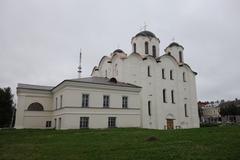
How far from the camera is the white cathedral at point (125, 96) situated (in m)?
24.7

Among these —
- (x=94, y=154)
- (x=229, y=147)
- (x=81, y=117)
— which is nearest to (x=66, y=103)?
(x=81, y=117)

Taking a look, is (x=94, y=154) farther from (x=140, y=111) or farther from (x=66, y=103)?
(x=140, y=111)

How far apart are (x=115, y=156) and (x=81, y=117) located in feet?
54.0

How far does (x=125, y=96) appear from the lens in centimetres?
2767

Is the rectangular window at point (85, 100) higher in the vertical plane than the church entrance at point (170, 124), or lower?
higher

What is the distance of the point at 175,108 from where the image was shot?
109 ft

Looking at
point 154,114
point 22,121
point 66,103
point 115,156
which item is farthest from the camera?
point 154,114

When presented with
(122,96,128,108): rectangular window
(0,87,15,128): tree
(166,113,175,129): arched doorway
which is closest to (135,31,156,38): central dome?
(122,96,128,108): rectangular window

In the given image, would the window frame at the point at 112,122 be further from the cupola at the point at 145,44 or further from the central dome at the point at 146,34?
the central dome at the point at 146,34

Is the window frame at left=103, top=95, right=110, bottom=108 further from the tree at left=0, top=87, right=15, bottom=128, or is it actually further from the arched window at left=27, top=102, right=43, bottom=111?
the tree at left=0, top=87, right=15, bottom=128

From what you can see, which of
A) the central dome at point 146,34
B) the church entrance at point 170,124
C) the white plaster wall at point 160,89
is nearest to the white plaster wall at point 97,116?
the white plaster wall at point 160,89

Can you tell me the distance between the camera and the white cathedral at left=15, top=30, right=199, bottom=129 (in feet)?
80.9

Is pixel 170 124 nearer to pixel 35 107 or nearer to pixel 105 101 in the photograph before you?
pixel 105 101

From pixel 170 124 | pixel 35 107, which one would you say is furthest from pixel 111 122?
pixel 35 107
